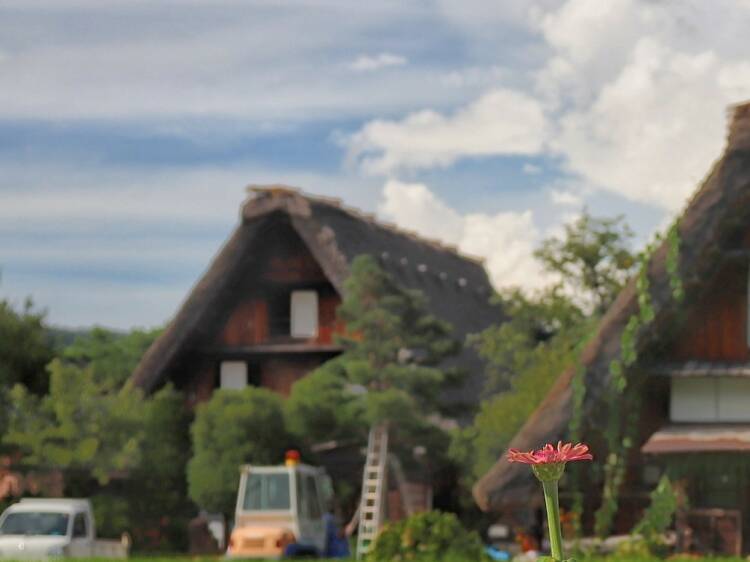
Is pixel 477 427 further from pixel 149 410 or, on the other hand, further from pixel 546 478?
pixel 546 478

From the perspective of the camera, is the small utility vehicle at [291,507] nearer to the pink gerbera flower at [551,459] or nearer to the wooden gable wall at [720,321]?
the wooden gable wall at [720,321]

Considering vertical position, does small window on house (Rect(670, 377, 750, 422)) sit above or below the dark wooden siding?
below

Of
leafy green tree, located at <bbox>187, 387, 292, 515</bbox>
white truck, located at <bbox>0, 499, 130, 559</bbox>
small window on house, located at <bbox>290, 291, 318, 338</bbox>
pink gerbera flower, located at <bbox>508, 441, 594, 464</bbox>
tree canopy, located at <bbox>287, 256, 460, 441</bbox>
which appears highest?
small window on house, located at <bbox>290, 291, 318, 338</bbox>

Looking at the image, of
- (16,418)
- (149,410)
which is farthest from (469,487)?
→ (16,418)

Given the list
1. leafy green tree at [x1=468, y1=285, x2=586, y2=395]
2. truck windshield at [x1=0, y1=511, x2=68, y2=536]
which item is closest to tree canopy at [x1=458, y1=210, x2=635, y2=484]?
leafy green tree at [x1=468, y1=285, x2=586, y2=395]

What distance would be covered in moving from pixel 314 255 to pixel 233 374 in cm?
392

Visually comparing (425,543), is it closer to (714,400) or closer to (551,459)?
(714,400)

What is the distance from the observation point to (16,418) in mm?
35875

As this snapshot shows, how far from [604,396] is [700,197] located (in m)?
3.37

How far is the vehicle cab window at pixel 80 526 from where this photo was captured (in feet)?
90.6

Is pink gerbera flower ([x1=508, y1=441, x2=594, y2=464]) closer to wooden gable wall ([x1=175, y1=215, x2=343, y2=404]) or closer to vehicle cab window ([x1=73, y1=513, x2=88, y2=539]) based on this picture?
vehicle cab window ([x1=73, y1=513, x2=88, y2=539])

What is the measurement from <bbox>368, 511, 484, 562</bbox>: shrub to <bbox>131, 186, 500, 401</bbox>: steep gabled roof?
15373 millimetres

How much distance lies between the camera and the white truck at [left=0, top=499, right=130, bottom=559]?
27.0 metres

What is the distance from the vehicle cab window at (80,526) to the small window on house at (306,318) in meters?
11.2
